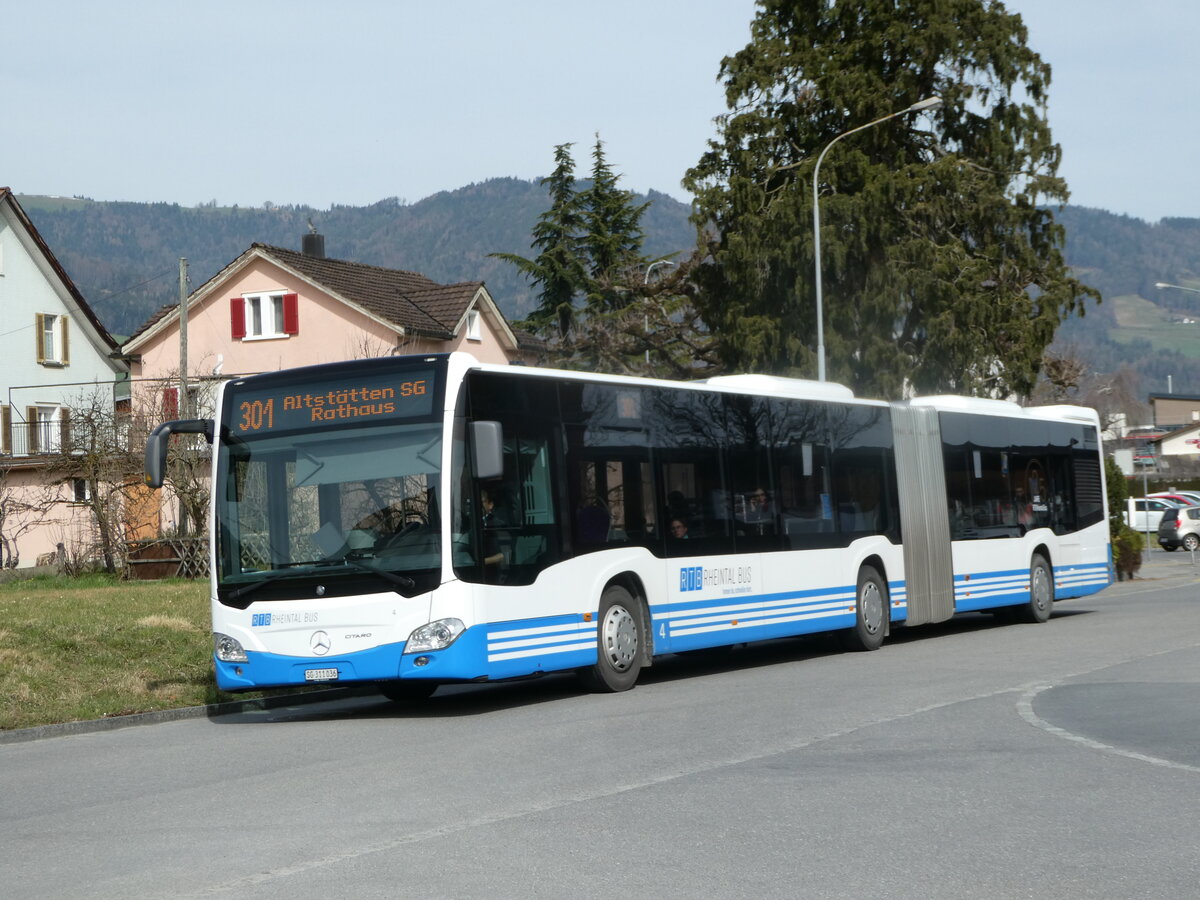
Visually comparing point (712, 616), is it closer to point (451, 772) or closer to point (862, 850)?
point (451, 772)

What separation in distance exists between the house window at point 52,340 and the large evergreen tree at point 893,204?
92.0ft

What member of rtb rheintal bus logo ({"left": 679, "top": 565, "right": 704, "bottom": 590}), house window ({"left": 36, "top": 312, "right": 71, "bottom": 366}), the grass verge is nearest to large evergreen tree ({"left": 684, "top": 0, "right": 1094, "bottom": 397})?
the grass verge

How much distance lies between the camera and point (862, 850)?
6.94 metres

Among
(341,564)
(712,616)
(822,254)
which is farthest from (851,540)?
(822,254)

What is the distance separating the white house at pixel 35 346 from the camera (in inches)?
2154

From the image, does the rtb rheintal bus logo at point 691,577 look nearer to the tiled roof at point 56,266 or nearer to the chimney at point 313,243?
the tiled roof at point 56,266

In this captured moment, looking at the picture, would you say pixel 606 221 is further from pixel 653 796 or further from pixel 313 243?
pixel 653 796

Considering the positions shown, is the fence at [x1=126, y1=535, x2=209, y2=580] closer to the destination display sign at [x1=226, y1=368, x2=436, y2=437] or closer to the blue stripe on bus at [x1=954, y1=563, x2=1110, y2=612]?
the blue stripe on bus at [x1=954, y1=563, x2=1110, y2=612]

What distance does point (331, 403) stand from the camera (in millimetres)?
13422

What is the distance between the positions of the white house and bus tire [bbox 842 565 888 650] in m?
38.5

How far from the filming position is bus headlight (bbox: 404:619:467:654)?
501 inches

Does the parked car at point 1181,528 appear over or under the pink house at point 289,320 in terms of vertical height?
under

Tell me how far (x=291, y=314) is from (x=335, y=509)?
40.6m

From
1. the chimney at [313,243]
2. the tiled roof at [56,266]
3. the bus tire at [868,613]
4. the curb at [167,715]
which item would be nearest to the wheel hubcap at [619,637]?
the curb at [167,715]
